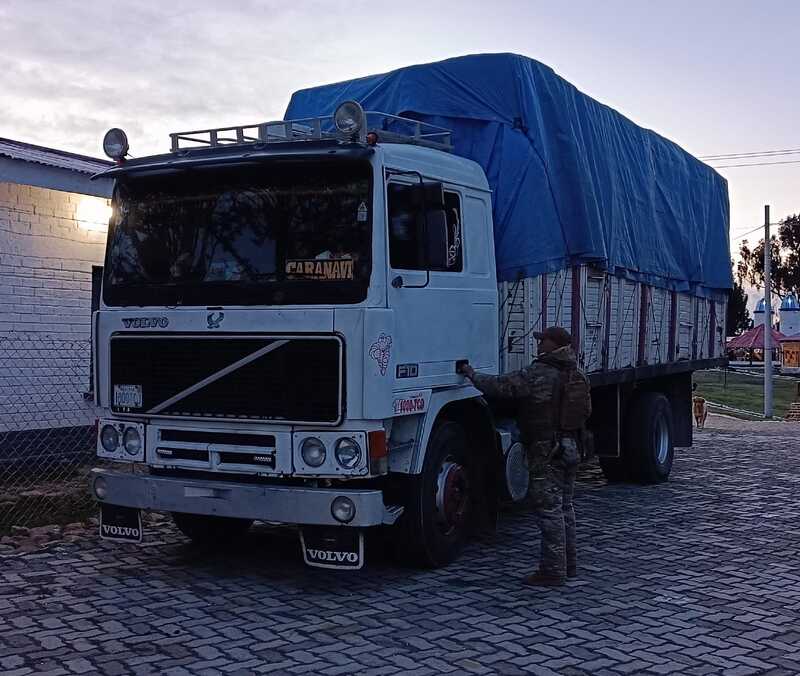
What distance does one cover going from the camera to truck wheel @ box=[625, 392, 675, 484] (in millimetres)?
11500

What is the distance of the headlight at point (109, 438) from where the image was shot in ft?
23.1

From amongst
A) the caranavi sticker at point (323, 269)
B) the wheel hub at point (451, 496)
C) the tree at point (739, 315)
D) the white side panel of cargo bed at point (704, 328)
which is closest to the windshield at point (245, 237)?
the caranavi sticker at point (323, 269)

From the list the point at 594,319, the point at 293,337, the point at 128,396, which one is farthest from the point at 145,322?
the point at 594,319

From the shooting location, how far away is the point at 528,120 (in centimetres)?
Result: 836

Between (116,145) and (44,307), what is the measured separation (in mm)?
4968

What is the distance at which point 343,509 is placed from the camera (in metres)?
6.19

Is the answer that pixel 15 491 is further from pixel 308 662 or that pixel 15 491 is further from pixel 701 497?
pixel 701 497

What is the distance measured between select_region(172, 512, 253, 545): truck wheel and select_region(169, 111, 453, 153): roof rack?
2.92 meters

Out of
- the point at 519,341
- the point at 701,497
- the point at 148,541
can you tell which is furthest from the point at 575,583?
the point at 701,497

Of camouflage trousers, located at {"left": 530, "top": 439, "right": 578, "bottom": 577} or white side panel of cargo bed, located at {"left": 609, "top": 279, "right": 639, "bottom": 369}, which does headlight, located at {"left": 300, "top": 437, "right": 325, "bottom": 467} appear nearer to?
camouflage trousers, located at {"left": 530, "top": 439, "right": 578, "bottom": 577}

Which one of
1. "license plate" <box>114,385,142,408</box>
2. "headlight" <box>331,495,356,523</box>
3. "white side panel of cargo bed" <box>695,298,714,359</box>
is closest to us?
"headlight" <box>331,495,356,523</box>

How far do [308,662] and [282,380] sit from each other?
182 cm

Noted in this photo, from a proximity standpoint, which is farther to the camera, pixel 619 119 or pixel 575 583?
pixel 619 119

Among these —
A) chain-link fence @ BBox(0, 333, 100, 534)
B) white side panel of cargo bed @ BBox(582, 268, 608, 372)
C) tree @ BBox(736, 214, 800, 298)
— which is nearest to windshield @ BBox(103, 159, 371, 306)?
white side panel of cargo bed @ BBox(582, 268, 608, 372)
